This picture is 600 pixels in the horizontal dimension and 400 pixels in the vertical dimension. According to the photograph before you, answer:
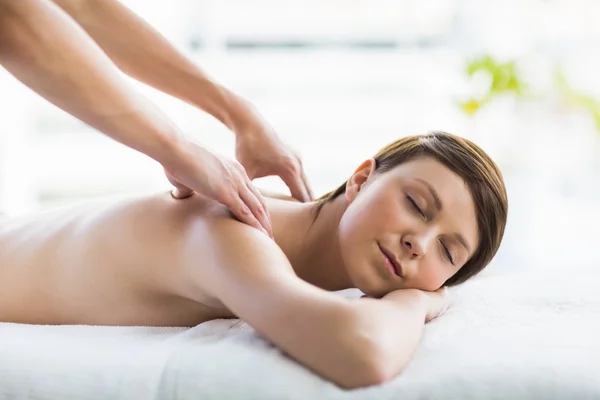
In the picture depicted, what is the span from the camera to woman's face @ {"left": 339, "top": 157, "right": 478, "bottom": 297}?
48.0 inches

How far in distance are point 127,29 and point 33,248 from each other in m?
0.51

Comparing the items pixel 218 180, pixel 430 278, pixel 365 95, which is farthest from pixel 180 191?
pixel 365 95

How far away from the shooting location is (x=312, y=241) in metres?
1.40

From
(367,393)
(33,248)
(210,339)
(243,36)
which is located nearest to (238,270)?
(210,339)

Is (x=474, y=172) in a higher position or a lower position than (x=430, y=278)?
higher

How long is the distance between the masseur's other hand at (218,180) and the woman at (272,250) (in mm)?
31

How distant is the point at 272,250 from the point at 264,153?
56 cm

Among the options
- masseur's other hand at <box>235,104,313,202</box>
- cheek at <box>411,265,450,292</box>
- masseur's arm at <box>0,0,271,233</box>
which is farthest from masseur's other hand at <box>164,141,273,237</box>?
masseur's other hand at <box>235,104,313,202</box>

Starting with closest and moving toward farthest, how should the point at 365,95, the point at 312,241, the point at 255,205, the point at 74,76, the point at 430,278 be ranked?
1. the point at 74,76
2. the point at 255,205
3. the point at 430,278
4. the point at 312,241
5. the point at 365,95

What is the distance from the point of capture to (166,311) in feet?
4.17

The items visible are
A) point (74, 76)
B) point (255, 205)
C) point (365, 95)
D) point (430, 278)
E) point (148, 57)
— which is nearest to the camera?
point (74, 76)

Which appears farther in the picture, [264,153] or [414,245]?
[264,153]

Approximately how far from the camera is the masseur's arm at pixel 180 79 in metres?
1.48

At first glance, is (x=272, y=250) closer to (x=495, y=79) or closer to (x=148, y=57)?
(x=148, y=57)
